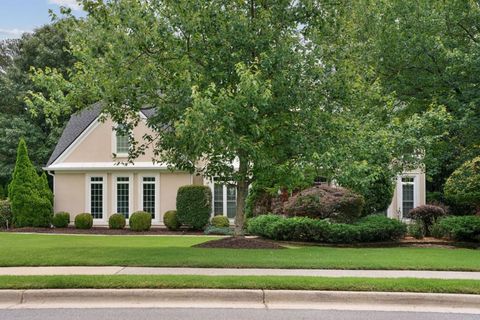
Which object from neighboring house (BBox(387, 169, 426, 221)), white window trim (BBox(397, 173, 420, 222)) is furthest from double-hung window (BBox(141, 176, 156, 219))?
white window trim (BBox(397, 173, 420, 222))

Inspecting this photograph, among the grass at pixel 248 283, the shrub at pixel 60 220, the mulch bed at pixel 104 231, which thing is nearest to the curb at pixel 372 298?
the grass at pixel 248 283

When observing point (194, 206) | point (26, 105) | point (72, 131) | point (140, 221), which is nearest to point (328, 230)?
point (194, 206)

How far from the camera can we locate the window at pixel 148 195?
80.5 feet

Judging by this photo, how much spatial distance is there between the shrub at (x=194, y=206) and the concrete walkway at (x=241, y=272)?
1272 cm

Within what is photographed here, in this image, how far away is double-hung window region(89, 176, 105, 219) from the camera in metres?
24.9

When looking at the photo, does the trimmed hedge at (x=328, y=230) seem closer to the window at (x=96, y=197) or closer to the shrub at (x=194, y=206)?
the shrub at (x=194, y=206)

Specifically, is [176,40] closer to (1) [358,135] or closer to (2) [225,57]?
(2) [225,57]

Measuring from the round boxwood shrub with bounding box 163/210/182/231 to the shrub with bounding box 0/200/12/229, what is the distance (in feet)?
24.4

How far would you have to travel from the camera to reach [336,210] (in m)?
17.1

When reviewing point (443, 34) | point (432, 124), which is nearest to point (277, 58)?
point (432, 124)

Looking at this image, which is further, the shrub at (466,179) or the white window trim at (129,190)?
the white window trim at (129,190)

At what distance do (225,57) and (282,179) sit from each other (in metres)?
3.13

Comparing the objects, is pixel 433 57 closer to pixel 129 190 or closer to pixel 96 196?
pixel 129 190

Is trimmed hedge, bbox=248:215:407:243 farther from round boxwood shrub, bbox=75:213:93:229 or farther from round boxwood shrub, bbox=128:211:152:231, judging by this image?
round boxwood shrub, bbox=75:213:93:229
